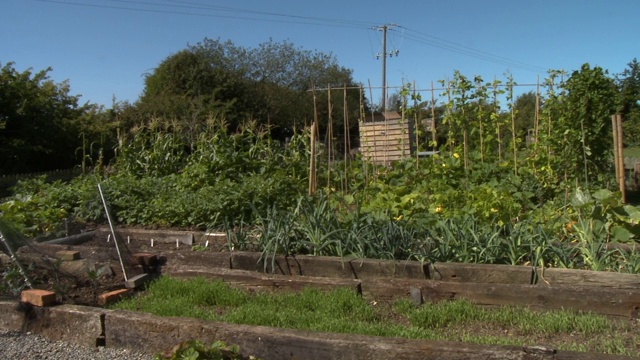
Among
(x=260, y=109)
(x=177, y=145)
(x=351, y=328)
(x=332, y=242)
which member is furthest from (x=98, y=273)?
(x=260, y=109)

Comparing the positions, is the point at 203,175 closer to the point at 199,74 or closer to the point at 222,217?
the point at 222,217

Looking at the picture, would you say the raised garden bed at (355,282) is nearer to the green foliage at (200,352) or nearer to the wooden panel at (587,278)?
the wooden panel at (587,278)

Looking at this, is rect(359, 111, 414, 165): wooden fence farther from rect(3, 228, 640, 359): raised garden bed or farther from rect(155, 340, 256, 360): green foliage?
rect(155, 340, 256, 360): green foliage

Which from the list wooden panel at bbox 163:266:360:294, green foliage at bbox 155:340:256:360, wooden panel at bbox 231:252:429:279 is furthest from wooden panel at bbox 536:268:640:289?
green foliage at bbox 155:340:256:360

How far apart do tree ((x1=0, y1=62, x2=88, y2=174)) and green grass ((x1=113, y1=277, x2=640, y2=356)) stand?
11341 millimetres

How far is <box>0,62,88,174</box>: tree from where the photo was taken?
14906 mm

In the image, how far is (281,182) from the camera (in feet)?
26.6

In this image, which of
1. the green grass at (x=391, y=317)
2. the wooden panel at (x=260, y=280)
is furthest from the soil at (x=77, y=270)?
the green grass at (x=391, y=317)

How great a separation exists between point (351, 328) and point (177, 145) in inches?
289

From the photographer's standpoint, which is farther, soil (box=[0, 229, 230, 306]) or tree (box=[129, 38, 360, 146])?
tree (box=[129, 38, 360, 146])

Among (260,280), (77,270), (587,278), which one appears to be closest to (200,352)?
(260,280)

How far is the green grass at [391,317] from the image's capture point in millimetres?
4008

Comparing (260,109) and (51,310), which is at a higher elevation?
(260,109)

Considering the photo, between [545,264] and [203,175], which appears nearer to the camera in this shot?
[545,264]
